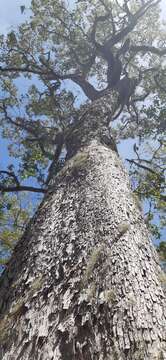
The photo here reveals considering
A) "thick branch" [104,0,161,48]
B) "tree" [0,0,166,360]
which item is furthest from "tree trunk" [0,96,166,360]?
"thick branch" [104,0,161,48]

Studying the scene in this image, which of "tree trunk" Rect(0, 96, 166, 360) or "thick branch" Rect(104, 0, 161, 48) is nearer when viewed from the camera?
"tree trunk" Rect(0, 96, 166, 360)

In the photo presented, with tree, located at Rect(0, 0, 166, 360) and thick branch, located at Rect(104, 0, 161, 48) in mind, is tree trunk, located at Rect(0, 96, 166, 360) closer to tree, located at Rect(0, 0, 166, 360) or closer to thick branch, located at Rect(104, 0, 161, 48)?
tree, located at Rect(0, 0, 166, 360)

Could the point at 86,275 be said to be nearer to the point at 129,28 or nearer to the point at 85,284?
the point at 85,284

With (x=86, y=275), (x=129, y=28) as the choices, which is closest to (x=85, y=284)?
(x=86, y=275)

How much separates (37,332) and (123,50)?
1146 centimetres

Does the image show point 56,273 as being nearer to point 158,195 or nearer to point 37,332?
point 37,332

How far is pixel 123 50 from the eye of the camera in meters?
11.9

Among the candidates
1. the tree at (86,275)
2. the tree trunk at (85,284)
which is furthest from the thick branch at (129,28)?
the tree trunk at (85,284)

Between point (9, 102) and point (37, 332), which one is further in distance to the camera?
point (9, 102)

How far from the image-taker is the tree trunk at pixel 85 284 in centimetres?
185


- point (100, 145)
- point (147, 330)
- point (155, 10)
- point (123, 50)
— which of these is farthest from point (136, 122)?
point (147, 330)

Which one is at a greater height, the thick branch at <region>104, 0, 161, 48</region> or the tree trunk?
the thick branch at <region>104, 0, 161, 48</region>

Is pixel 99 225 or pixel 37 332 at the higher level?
pixel 99 225

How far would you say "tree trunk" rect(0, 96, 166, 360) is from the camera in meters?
1.85
